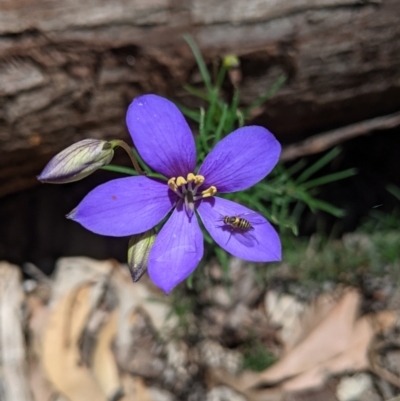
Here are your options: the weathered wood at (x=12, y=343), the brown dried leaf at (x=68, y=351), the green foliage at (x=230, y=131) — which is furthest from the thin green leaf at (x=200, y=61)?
the weathered wood at (x=12, y=343)

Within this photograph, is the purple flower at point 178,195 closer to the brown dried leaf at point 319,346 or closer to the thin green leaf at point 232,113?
the thin green leaf at point 232,113

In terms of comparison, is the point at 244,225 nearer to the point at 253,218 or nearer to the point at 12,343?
the point at 253,218

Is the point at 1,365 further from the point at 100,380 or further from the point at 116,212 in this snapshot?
the point at 116,212

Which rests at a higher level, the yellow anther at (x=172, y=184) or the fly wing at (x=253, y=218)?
the yellow anther at (x=172, y=184)

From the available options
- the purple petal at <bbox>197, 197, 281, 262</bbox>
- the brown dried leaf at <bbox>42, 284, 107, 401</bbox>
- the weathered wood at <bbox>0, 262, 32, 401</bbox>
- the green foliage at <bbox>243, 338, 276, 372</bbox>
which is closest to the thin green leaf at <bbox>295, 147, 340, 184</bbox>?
the green foliage at <bbox>243, 338, 276, 372</bbox>

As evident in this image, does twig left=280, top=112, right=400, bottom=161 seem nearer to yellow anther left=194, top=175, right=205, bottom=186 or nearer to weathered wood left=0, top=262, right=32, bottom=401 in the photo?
yellow anther left=194, top=175, right=205, bottom=186

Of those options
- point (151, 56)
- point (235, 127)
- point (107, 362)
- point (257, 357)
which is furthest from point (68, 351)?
point (151, 56)

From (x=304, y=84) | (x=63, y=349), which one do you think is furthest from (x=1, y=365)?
(x=304, y=84)
